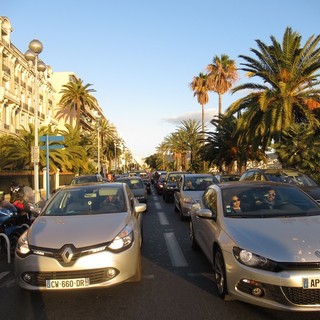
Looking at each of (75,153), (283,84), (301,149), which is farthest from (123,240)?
(75,153)

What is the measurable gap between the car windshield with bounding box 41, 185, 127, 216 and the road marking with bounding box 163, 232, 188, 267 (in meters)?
A: 1.54

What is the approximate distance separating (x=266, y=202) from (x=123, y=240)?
225cm

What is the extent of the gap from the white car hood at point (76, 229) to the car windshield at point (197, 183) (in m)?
7.63

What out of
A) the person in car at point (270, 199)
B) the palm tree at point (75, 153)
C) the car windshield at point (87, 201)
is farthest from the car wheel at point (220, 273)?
the palm tree at point (75, 153)

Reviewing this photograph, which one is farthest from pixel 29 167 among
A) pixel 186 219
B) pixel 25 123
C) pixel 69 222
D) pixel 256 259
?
pixel 256 259

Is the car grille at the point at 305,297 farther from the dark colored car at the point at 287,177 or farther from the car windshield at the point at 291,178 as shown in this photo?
the car windshield at the point at 291,178

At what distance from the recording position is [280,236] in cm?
468

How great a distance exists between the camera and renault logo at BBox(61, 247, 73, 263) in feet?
16.0

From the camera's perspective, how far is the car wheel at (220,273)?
4900mm

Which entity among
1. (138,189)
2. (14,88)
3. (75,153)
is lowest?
(138,189)

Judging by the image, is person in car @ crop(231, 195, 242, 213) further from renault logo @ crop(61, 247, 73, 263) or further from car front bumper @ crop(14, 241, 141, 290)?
renault logo @ crop(61, 247, 73, 263)

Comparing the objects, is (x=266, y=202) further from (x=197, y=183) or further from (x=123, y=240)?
(x=197, y=183)

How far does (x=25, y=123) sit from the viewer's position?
47719 mm

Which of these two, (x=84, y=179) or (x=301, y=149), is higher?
(x=301, y=149)
